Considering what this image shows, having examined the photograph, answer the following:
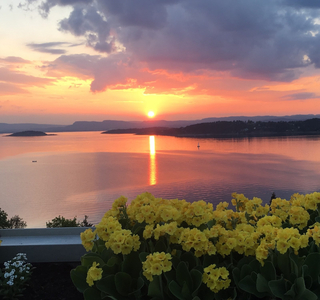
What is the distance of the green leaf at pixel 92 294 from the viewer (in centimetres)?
185

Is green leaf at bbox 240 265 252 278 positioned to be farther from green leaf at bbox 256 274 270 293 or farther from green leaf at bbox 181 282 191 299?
green leaf at bbox 181 282 191 299

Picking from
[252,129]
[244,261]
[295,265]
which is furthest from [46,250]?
[252,129]

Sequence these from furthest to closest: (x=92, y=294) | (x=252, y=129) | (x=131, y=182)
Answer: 1. (x=252, y=129)
2. (x=131, y=182)
3. (x=92, y=294)

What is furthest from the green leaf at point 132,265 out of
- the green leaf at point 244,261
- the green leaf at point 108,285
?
the green leaf at point 244,261

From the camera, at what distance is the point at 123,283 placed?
1850mm

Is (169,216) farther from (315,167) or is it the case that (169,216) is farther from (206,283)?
(315,167)

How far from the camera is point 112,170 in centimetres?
4588

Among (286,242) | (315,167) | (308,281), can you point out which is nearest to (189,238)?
(286,242)

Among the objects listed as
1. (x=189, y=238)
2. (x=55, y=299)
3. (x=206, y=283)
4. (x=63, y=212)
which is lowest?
(x=63, y=212)

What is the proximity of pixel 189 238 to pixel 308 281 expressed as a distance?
69 centimetres

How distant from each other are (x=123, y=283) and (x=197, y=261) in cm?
47

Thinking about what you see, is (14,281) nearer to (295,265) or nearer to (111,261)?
(111,261)

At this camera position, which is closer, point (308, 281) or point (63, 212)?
point (308, 281)

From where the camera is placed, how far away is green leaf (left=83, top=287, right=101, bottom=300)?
1848mm
